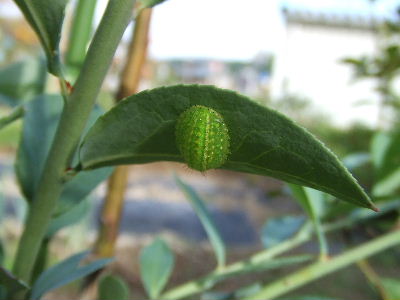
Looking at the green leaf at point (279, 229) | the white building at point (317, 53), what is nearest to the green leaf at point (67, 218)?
the green leaf at point (279, 229)

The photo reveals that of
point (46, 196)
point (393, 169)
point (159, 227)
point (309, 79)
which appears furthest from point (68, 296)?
point (309, 79)

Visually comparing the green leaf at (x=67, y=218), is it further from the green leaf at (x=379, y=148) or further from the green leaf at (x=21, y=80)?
the green leaf at (x=379, y=148)

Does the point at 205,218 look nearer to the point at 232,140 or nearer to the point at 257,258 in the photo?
the point at 257,258

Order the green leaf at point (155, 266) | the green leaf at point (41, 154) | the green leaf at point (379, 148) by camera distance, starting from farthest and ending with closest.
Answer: the green leaf at point (379, 148) → the green leaf at point (155, 266) → the green leaf at point (41, 154)

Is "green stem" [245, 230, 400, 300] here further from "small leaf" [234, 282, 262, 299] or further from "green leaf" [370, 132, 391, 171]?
"green leaf" [370, 132, 391, 171]

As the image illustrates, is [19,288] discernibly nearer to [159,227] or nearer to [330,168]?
[330,168]

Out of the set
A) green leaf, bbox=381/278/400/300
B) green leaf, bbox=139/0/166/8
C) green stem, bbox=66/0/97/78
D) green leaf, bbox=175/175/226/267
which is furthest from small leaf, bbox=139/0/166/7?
green leaf, bbox=381/278/400/300
